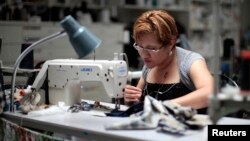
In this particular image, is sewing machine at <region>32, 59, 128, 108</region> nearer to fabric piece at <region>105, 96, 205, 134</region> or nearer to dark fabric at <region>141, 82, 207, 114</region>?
dark fabric at <region>141, 82, 207, 114</region>

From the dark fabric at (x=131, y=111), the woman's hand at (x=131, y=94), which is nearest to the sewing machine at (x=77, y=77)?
the woman's hand at (x=131, y=94)

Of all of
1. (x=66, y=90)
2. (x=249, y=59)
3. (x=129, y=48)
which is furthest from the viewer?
(x=129, y=48)

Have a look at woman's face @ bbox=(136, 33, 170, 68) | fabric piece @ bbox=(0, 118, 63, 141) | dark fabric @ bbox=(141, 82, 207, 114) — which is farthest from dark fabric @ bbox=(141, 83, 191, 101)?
fabric piece @ bbox=(0, 118, 63, 141)

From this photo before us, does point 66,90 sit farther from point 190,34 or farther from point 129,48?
point 190,34

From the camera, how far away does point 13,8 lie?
3.67 meters

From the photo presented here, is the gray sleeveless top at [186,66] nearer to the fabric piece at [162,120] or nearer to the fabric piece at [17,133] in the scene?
the fabric piece at [162,120]

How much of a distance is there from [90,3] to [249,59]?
3.33 m

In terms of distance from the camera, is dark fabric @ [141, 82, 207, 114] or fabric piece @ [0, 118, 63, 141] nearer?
fabric piece @ [0, 118, 63, 141]

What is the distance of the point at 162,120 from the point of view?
4.81ft

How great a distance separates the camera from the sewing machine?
188cm

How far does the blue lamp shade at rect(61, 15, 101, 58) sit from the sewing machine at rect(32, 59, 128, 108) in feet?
0.93

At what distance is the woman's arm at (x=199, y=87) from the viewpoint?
1.79 metres

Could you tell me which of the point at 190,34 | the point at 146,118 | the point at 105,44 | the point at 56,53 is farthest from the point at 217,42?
the point at 190,34

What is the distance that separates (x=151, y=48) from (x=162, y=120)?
1.97 ft
